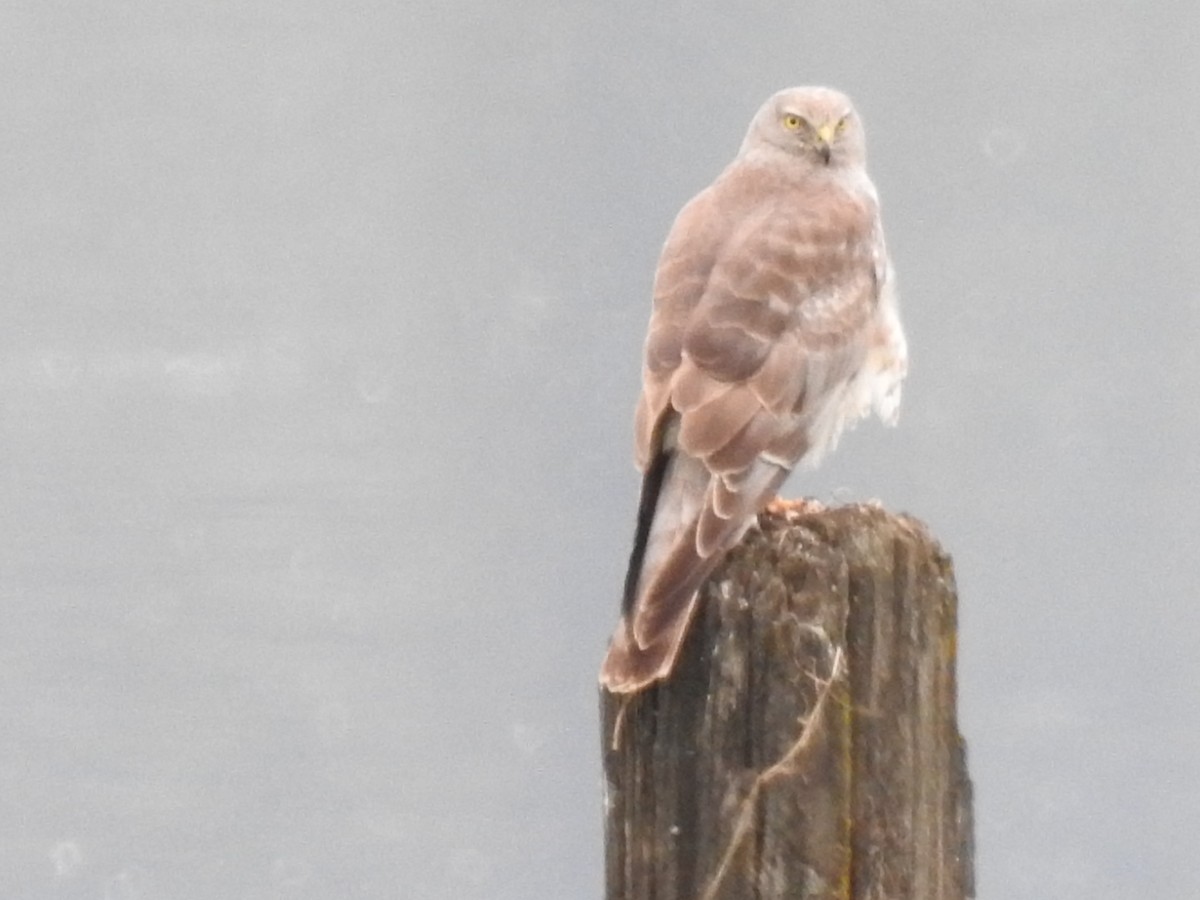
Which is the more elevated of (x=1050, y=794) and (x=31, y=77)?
(x=31, y=77)

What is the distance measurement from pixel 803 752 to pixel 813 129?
5.07 meters

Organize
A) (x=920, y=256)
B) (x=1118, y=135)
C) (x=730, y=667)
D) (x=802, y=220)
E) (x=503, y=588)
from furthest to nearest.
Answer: (x=1118, y=135)
(x=920, y=256)
(x=503, y=588)
(x=802, y=220)
(x=730, y=667)

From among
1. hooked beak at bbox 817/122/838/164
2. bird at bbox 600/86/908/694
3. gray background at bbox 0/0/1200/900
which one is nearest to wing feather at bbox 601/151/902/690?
bird at bbox 600/86/908/694

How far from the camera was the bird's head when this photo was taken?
29.5 feet

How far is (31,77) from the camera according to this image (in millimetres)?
41125

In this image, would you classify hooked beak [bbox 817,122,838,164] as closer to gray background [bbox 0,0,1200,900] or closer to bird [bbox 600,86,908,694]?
bird [bbox 600,86,908,694]

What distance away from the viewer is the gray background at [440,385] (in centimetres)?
3075

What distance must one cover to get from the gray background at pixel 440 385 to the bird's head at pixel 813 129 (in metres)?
16.4

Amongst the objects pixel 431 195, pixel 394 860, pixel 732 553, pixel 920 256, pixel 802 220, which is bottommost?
pixel 732 553

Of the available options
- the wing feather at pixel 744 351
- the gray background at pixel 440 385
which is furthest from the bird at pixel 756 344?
the gray background at pixel 440 385

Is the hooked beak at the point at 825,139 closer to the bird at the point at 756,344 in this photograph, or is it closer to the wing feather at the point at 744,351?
the bird at the point at 756,344

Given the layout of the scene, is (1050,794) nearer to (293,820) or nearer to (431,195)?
(293,820)

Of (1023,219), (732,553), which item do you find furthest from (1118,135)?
(732,553)

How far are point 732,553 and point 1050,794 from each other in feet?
87.7
